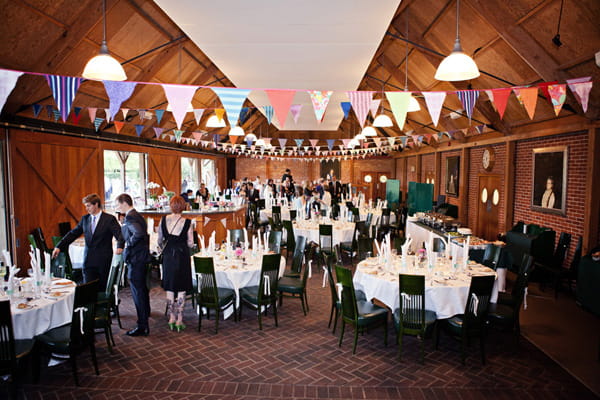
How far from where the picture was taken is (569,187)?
6.99 metres

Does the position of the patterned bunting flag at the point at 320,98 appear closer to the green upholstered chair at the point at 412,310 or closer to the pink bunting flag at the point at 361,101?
the pink bunting flag at the point at 361,101

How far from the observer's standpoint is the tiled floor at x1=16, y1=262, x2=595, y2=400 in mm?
3559

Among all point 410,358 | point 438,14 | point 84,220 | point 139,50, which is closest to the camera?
point 410,358

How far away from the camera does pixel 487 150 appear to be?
1050cm

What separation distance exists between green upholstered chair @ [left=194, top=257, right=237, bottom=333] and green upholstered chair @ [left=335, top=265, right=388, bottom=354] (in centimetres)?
157

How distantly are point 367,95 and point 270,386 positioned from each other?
12.5ft

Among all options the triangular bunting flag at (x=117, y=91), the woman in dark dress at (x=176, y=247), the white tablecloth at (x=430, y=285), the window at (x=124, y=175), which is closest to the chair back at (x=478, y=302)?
the white tablecloth at (x=430, y=285)

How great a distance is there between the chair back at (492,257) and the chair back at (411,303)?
2.08 meters

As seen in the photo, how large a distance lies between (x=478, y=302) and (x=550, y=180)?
4910 millimetres

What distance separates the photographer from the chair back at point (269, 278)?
4.86m

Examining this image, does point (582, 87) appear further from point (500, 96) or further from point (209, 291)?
point (209, 291)

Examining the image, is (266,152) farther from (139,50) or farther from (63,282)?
(63,282)

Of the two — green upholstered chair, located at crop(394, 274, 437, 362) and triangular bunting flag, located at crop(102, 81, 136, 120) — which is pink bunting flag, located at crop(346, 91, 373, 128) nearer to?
green upholstered chair, located at crop(394, 274, 437, 362)

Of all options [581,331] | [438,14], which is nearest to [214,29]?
[438,14]
